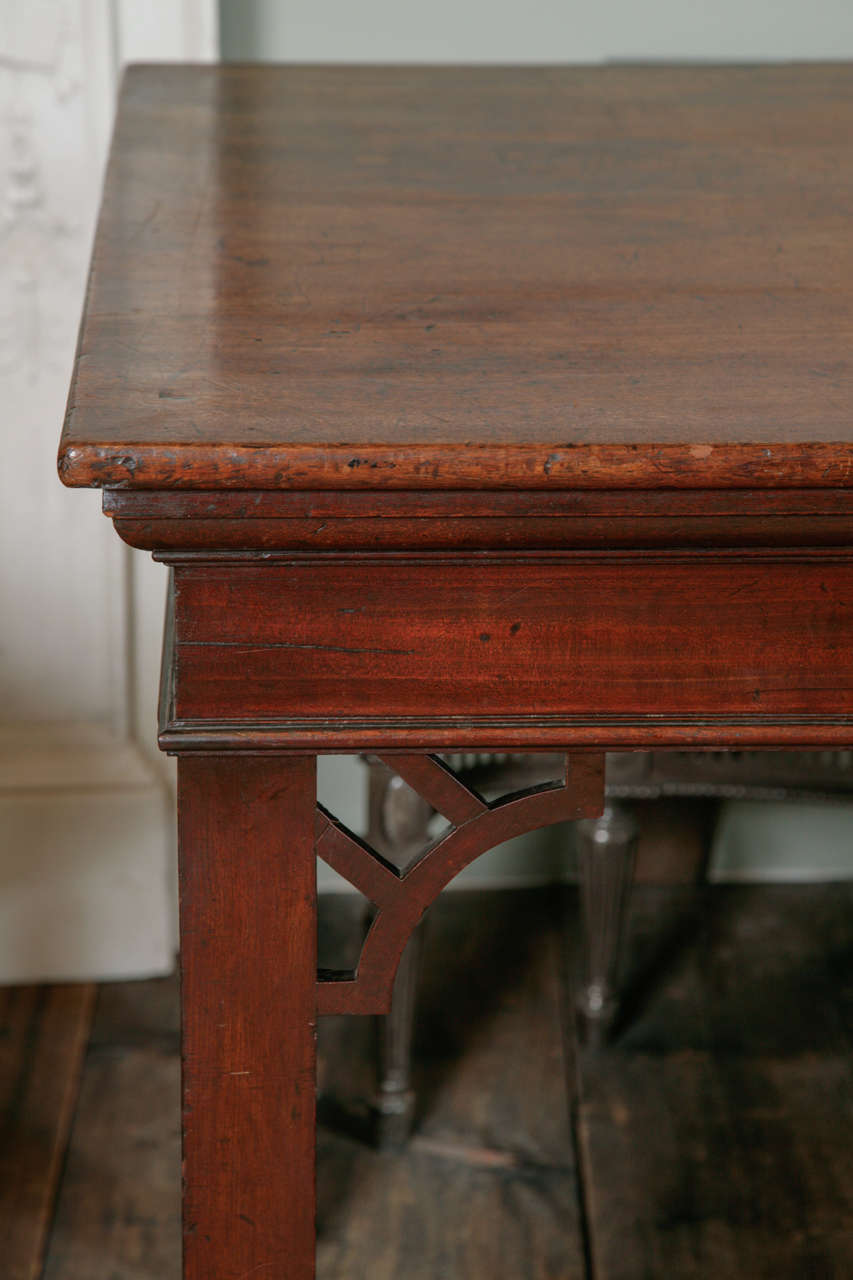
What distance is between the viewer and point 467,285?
2.39 ft

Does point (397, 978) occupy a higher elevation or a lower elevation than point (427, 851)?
lower

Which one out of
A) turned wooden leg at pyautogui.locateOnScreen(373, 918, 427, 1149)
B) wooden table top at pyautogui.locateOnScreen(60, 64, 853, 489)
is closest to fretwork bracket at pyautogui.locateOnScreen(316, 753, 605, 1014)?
wooden table top at pyautogui.locateOnScreen(60, 64, 853, 489)

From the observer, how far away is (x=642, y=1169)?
138 cm

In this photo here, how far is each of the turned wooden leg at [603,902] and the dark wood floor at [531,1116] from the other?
59 mm

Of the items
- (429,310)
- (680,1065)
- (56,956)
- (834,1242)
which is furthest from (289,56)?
(834,1242)

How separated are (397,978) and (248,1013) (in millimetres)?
676

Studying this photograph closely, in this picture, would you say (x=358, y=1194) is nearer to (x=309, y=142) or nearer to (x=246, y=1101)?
(x=246, y=1101)

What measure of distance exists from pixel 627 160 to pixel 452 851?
49 centimetres

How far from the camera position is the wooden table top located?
0.56 meters

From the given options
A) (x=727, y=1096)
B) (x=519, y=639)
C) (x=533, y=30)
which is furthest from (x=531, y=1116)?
(x=533, y=30)

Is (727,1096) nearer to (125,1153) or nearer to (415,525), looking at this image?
(125,1153)

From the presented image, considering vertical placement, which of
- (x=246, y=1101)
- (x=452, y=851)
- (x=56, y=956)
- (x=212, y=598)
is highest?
(x=212, y=598)

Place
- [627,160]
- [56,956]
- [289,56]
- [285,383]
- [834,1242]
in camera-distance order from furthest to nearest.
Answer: [56,956], [289,56], [834,1242], [627,160], [285,383]

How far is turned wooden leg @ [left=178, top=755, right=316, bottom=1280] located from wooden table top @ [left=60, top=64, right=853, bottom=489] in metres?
0.17
